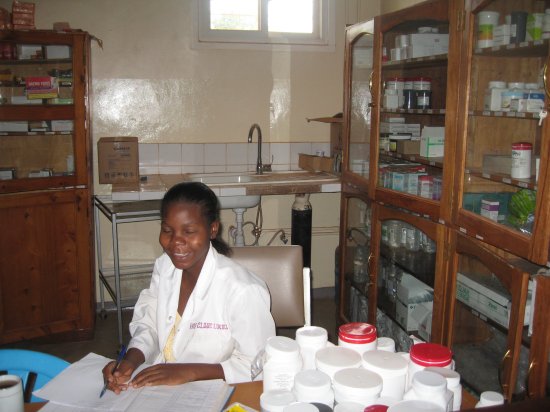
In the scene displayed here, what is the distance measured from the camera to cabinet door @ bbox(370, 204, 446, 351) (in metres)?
2.60

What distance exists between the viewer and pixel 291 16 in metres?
3.99

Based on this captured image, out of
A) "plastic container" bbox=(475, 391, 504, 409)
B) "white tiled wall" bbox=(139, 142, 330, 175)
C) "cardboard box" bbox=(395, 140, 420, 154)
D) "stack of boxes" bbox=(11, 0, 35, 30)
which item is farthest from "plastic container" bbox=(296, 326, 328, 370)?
"white tiled wall" bbox=(139, 142, 330, 175)

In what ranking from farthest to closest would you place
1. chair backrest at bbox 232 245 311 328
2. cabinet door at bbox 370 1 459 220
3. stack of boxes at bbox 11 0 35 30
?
stack of boxes at bbox 11 0 35 30, cabinet door at bbox 370 1 459 220, chair backrest at bbox 232 245 311 328

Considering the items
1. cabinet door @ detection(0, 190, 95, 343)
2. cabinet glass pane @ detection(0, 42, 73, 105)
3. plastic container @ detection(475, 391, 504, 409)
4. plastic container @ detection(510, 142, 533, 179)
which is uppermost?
cabinet glass pane @ detection(0, 42, 73, 105)

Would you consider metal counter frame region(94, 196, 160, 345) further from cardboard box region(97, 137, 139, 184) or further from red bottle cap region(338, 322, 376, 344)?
red bottle cap region(338, 322, 376, 344)

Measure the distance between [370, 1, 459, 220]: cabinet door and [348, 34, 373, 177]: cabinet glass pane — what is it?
193mm

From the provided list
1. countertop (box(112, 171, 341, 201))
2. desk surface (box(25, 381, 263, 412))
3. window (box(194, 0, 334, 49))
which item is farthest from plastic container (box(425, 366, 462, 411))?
window (box(194, 0, 334, 49))

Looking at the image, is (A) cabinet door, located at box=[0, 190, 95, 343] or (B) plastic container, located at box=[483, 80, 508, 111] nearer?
(B) plastic container, located at box=[483, 80, 508, 111]

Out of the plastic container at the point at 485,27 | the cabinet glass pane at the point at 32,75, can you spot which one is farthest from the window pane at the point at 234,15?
the plastic container at the point at 485,27

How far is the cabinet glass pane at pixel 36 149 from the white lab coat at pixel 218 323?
6.70 feet

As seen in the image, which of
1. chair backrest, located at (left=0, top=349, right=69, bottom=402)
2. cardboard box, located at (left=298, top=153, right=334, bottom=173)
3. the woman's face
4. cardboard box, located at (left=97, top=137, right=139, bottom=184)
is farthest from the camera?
cardboard box, located at (left=298, top=153, right=334, bottom=173)

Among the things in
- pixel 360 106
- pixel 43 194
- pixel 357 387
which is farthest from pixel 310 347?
pixel 43 194

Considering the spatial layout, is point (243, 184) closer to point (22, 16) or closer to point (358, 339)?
point (22, 16)

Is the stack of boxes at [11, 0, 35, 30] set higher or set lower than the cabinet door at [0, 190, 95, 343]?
higher
